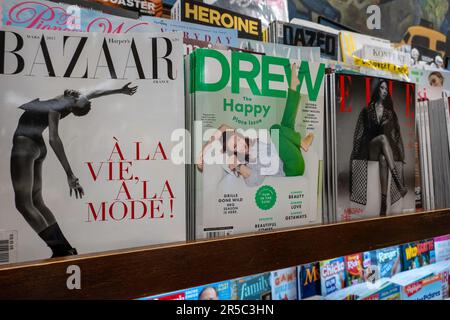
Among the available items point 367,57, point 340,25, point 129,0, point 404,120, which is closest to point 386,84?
point 404,120

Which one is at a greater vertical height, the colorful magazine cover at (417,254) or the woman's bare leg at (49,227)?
the woman's bare leg at (49,227)

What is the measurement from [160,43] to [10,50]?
8.6 inches

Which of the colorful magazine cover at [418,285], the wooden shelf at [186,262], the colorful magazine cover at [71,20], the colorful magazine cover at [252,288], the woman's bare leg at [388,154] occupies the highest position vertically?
the colorful magazine cover at [71,20]

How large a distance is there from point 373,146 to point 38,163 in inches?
26.2

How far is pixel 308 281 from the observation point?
4.10 feet

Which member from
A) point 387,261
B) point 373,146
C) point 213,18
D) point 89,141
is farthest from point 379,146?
point 387,261

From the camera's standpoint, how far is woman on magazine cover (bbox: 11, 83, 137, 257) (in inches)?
19.6

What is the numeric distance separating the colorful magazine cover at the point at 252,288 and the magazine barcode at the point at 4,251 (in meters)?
0.76

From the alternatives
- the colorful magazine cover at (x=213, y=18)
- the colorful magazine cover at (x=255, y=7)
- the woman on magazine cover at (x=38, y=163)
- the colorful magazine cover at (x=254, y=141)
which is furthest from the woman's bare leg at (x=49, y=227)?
the colorful magazine cover at (x=255, y=7)

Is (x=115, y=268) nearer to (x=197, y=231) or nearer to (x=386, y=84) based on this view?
(x=197, y=231)

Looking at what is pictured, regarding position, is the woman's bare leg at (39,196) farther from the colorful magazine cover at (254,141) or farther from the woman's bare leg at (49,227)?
the colorful magazine cover at (254,141)

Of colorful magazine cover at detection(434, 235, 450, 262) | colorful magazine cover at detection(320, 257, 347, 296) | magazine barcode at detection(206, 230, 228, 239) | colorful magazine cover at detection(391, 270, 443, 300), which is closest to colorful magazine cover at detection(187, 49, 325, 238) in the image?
magazine barcode at detection(206, 230, 228, 239)

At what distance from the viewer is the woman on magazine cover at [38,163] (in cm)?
50

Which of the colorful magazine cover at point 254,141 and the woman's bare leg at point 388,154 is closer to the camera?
the colorful magazine cover at point 254,141
